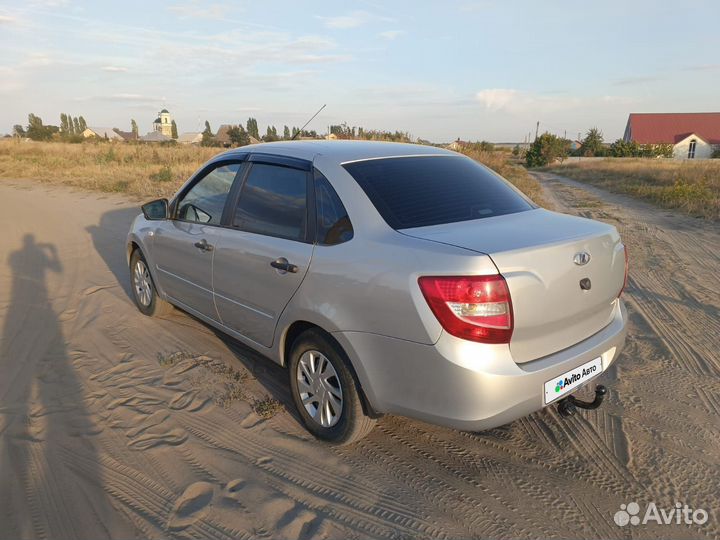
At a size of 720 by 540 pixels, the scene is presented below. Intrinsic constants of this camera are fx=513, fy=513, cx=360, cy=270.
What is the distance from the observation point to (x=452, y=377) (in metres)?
2.33

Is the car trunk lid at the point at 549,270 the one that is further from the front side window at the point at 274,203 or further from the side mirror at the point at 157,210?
the side mirror at the point at 157,210

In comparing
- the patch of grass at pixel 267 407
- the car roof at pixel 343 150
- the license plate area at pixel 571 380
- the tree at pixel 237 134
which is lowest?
the patch of grass at pixel 267 407

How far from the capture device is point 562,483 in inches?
105

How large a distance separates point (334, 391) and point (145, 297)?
305 cm

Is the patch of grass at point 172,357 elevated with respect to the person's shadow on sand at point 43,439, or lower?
elevated

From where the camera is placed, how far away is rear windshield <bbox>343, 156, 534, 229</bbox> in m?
2.82

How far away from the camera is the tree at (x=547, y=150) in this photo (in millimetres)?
50250

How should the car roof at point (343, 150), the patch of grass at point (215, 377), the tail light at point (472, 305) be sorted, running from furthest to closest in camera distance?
the patch of grass at point (215, 377) < the car roof at point (343, 150) < the tail light at point (472, 305)

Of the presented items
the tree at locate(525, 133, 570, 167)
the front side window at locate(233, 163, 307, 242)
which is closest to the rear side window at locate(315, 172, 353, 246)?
the front side window at locate(233, 163, 307, 242)

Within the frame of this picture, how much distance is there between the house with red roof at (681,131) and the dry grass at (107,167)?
5714 cm

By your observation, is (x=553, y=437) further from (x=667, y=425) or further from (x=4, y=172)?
(x=4, y=172)

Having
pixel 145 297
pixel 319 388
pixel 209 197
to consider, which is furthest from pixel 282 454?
pixel 145 297

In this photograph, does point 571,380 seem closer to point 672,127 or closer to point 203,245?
point 203,245

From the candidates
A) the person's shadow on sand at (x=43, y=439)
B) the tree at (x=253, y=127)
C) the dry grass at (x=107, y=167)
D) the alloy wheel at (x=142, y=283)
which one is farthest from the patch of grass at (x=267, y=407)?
the tree at (x=253, y=127)
